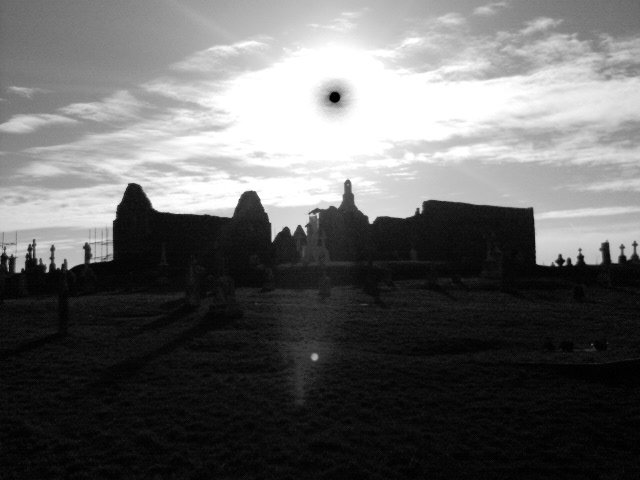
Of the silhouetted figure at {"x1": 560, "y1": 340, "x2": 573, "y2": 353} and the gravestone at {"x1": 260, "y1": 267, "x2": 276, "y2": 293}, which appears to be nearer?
the silhouetted figure at {"x1": 560, "y1": 340, "x2": 573, "y2": 353}

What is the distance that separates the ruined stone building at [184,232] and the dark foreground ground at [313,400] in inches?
1023

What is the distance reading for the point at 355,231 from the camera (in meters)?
43.5

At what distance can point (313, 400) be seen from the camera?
458 inches

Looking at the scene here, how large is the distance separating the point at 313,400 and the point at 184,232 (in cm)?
3699

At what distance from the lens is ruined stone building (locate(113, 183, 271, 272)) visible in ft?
149

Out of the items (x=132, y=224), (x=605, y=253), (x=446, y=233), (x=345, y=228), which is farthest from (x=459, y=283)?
Answer: (x=132, y=224)

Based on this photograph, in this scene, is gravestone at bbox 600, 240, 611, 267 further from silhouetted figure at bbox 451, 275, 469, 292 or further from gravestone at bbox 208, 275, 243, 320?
gravestone at bbox 208, 275, 243, 320

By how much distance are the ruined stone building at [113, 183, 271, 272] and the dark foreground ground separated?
2599cm

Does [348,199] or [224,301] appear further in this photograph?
[348,199]

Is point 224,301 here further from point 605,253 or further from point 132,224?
point 132,224

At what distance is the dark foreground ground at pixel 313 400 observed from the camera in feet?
30.0

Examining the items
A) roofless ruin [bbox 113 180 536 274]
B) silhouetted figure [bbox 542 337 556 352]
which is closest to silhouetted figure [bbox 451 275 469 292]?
roofless ruin [bbox 113 180 536 274]

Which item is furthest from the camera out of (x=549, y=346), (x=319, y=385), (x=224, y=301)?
(x=224, y=301)

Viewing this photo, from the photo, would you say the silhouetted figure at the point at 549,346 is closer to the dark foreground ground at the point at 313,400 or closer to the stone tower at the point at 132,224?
the dark foreground ground at the point at 313,400
